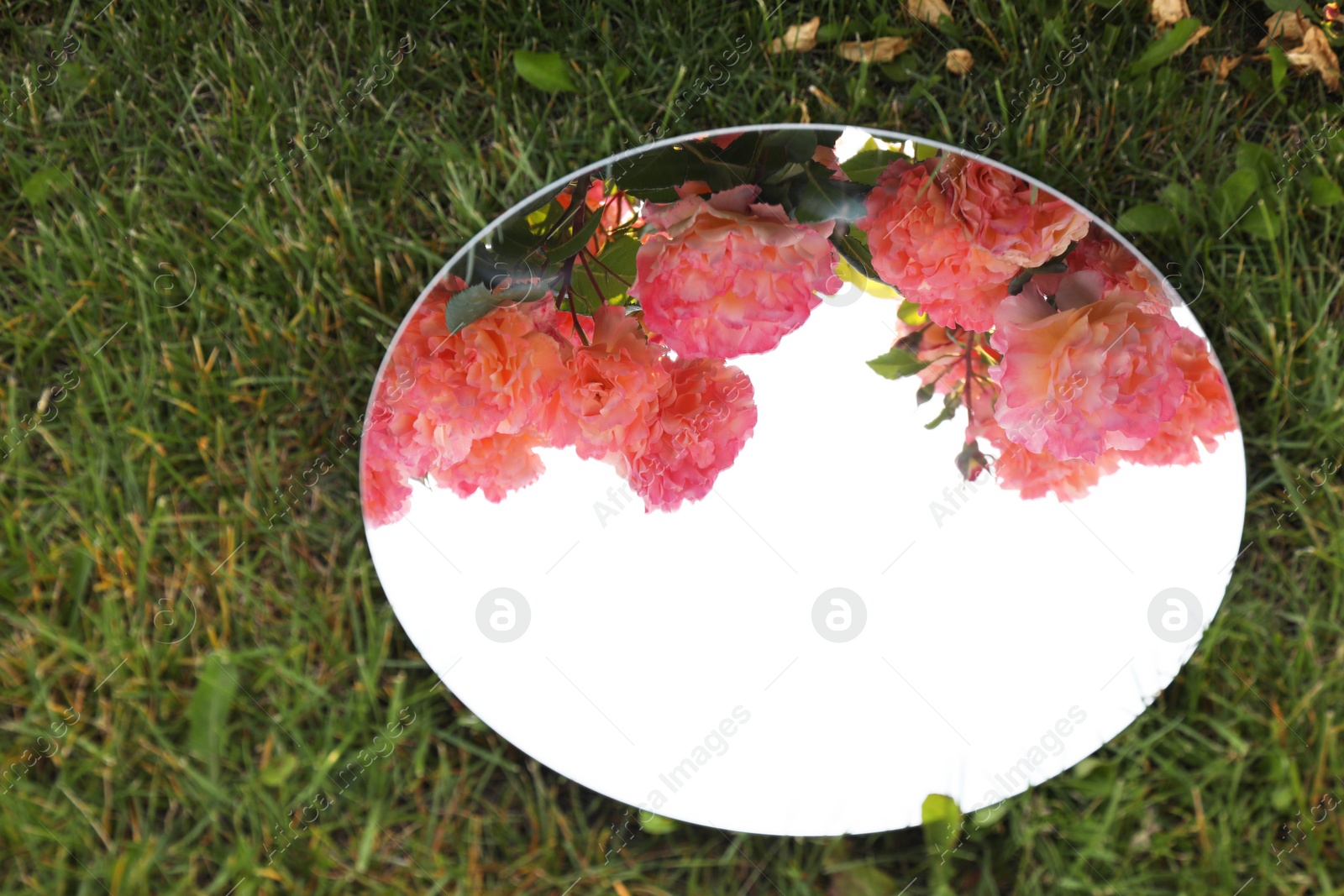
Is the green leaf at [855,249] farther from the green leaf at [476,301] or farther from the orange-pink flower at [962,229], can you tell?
the green leaf at [476,301]

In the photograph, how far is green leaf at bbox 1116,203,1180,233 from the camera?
3.03 ft

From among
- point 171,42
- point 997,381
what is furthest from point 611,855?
point 171,42

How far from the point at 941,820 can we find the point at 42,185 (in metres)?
1.14

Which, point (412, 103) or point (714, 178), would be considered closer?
point (714, 178)

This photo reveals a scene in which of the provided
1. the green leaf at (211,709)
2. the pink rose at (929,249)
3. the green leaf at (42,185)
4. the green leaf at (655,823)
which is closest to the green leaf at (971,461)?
the pink rose at (929,249)

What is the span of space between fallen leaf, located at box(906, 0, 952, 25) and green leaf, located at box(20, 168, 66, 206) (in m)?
0.94

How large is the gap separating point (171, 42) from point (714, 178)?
657 mm

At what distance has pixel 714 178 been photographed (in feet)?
2.75

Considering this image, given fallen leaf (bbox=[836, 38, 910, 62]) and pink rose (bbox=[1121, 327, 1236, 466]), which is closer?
pink rose (bbox=[1121, 327, 1236, 466])

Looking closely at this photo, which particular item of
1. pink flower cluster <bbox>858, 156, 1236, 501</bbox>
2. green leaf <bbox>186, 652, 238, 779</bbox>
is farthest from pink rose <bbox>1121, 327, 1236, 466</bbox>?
green leaf <bbox>186, 652, 238, 779</bbox>

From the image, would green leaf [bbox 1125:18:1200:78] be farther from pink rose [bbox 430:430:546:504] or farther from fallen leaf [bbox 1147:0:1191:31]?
pink rose [bbox 430:430:546:504]

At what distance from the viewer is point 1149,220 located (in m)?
0.93

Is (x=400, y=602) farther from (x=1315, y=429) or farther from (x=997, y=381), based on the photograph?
(x=1315, y=429)

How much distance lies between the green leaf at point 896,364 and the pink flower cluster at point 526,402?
13 cm
